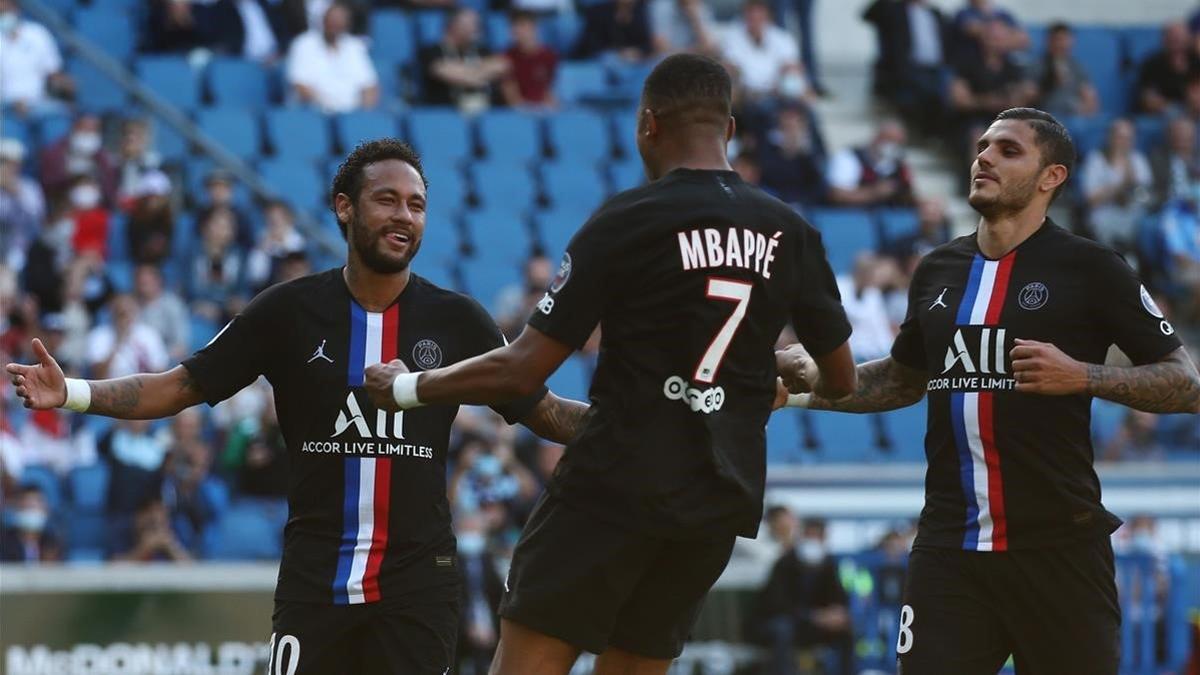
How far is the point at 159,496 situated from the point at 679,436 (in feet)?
27.3

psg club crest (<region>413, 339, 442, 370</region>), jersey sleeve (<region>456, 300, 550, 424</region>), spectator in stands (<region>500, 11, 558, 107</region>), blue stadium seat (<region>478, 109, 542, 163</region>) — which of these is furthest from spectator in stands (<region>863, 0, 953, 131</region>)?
psg club crest (<region>413, 339, 442, 370</region>)

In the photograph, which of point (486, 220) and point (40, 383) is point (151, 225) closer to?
point (486, 220)

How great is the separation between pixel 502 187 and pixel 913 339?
10908 millimetres

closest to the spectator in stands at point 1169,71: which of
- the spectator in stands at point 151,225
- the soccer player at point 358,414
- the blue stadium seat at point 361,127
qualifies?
the blue stadium seat at point 361,127

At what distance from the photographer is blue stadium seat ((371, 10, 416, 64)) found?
63.5 feet

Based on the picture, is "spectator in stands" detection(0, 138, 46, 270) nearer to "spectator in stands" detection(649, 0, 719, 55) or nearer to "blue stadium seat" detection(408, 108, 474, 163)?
"blue stadium seat" detection(408, 108, 474, 163)

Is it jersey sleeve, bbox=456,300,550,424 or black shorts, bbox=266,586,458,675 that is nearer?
black shorts, bbox=266,586,458,675

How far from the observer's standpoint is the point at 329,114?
17.9 m

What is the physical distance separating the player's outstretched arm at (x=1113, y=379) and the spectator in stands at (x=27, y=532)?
27.2ft

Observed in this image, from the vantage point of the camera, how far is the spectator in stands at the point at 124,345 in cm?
1480

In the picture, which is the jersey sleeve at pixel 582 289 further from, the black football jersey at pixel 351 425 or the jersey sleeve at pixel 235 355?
the jersey sleeve at pixel 235 355

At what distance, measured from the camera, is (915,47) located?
21.1 m

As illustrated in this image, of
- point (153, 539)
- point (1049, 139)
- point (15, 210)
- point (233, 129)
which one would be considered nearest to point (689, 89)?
A: point (1049, 139)

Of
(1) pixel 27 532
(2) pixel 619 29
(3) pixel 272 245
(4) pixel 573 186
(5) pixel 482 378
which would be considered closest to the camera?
(5) pixel 482 378
